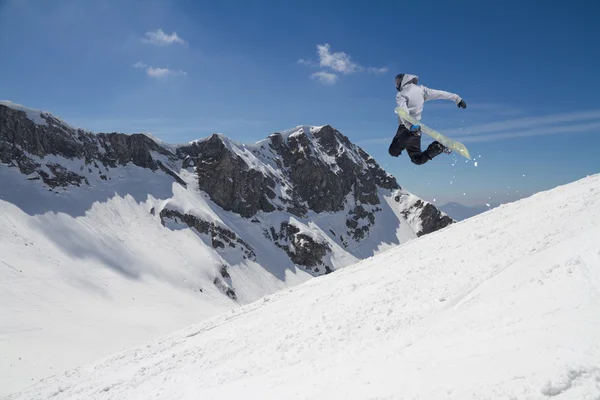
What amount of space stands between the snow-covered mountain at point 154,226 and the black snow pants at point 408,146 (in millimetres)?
23721

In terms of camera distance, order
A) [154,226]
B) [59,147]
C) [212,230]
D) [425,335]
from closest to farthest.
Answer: [425,335] < [154,226] < [59,147] < [212,230]

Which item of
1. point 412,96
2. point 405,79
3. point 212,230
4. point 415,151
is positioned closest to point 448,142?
point 415,151

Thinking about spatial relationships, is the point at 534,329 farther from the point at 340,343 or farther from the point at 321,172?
the point at 321,172

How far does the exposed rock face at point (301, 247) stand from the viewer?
320 feet

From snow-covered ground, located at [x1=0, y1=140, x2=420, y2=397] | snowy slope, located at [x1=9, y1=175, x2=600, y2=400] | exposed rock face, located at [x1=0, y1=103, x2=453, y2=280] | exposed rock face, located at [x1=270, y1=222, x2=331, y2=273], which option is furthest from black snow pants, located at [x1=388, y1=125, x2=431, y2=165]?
exposed rock face, located at [x1=270, y1=222, x2=331, y2=273]

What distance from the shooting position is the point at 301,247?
3927 inches

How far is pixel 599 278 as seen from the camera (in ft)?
23.2

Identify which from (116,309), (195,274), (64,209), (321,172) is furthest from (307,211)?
(116,309)

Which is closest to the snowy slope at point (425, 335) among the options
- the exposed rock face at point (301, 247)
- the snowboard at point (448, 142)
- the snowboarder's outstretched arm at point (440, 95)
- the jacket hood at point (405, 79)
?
the snowboard at point (448, 142)

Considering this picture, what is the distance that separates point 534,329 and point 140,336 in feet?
119

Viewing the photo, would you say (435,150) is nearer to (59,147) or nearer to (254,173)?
(59,147)

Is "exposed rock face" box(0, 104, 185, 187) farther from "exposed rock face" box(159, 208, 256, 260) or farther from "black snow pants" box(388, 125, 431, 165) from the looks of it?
"black snow pants" box(388, 125, 431, 165)

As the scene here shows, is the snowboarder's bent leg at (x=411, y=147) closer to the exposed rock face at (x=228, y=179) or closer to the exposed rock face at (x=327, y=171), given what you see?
the exposed rock face at (x=228, y=179)

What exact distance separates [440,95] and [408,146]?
1.89m
